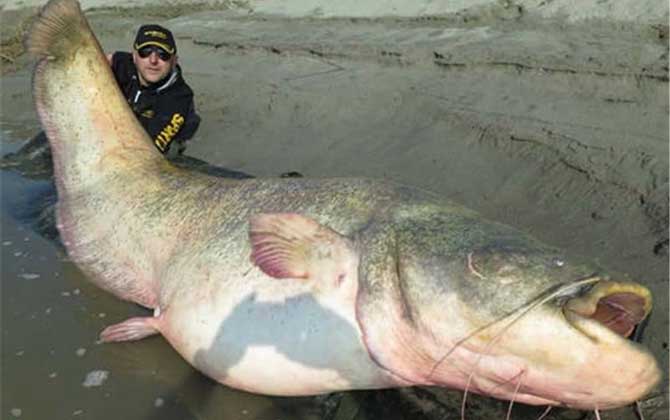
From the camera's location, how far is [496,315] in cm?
208

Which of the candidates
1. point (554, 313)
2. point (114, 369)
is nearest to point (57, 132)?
point (114, 369)

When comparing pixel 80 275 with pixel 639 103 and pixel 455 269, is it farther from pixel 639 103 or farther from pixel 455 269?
pixel 639 103

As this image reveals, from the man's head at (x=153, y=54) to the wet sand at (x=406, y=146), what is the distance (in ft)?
2.87

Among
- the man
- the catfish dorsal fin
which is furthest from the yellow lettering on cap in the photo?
the catfish dorsal fin

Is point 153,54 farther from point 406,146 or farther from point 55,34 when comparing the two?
point 406,146

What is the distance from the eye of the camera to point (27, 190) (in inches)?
199

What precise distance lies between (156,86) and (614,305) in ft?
12.6

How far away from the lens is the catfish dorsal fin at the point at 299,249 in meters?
2.41

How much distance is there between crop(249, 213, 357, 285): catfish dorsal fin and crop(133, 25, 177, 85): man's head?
2.75 metres

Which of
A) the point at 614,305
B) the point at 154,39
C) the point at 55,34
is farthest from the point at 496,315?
the point at 154,39

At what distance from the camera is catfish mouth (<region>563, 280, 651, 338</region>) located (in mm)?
1868

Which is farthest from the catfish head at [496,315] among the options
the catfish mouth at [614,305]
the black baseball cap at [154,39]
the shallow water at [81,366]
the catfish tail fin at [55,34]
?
the black baseball cap at [154,39]

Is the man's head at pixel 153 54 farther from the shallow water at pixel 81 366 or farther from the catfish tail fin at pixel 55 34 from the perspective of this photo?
the shallow water at pixel 81 366

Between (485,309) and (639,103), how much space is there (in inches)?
113
